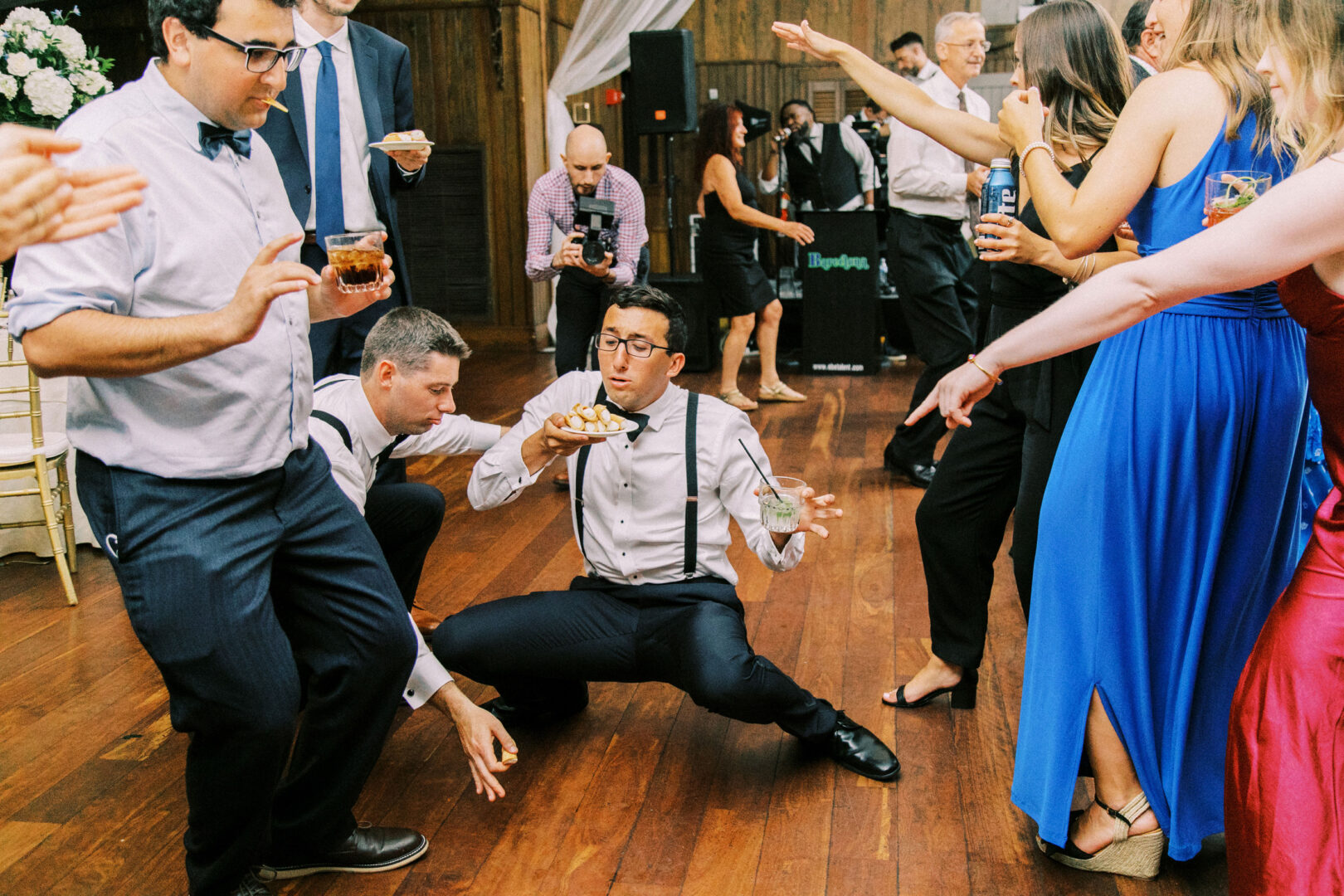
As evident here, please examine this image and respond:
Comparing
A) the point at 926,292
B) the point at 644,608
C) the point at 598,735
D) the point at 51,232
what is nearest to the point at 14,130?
the point at 51,232

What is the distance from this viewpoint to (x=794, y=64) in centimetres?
966

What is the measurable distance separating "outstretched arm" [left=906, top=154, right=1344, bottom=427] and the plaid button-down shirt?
10.3 feet

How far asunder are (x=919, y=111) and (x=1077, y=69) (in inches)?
17.0

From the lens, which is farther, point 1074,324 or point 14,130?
point 1074,324

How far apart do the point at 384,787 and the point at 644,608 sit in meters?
0.66

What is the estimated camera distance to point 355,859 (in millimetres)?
2105

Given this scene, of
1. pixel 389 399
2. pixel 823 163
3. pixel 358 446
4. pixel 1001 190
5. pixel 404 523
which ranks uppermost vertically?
pixel 823 163

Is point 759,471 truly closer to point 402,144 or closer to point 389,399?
point 389,399

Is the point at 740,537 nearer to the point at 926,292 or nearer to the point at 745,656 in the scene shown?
the point at 926,292

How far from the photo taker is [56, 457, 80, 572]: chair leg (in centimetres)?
374

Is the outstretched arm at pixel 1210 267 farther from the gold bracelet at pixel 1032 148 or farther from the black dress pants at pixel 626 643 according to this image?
the black dress pants at pixel 626 643

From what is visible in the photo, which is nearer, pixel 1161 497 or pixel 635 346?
pixel 1161 497

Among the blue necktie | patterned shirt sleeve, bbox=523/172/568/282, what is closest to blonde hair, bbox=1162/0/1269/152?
the blue necktie

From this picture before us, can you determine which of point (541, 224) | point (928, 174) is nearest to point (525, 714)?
point (541, 224)
